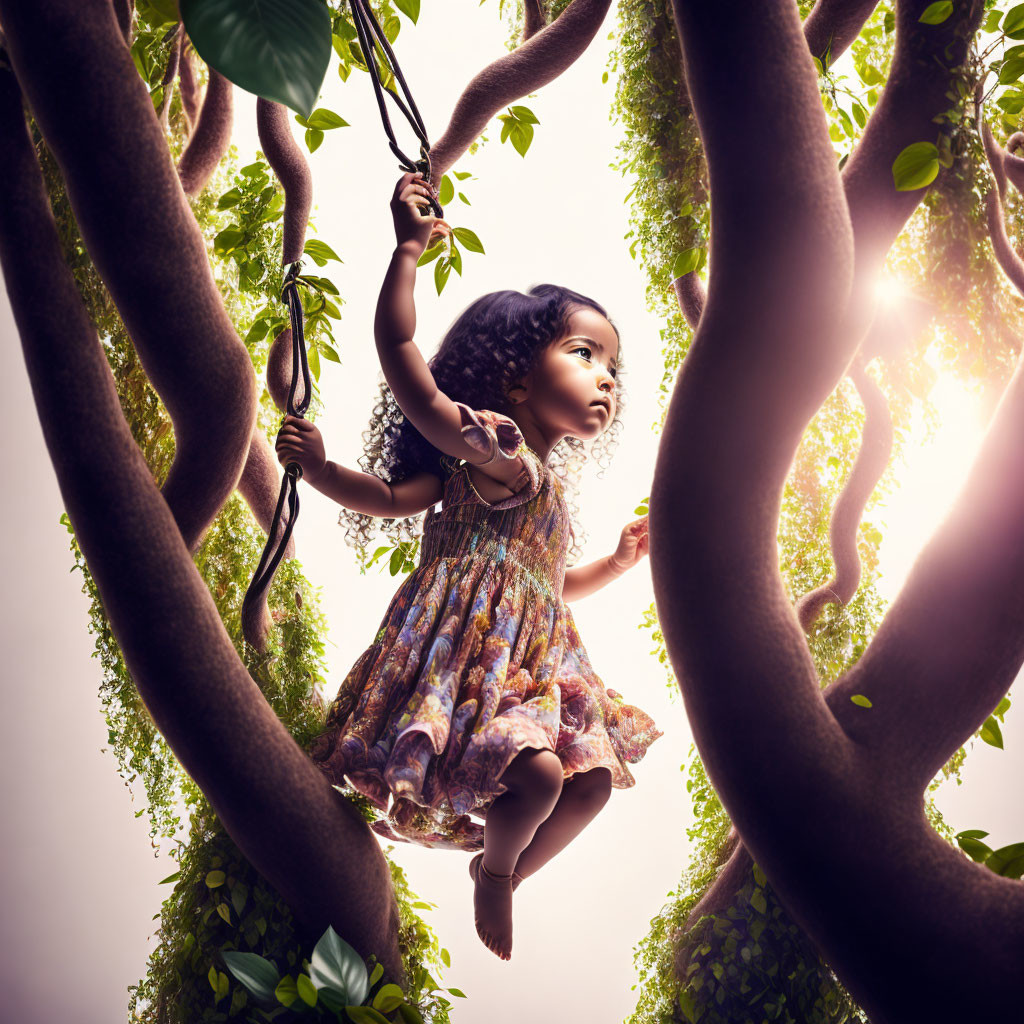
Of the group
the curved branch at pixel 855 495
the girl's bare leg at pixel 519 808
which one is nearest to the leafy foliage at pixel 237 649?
the girl's bare leg at pixel 519 808

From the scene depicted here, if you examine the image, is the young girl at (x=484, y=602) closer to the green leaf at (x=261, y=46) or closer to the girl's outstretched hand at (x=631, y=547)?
the girl's outstretched hand at (x=631, y=547)

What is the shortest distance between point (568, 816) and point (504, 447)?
31cm

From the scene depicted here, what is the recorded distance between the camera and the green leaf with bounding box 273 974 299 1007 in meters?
0.61

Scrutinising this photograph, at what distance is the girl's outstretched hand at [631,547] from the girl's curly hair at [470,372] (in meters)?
0.05

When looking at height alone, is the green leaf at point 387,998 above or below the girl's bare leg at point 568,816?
below

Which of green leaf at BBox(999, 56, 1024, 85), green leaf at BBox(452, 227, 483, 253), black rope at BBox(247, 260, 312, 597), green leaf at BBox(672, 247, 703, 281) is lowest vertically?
black rope at BBox(247, 260, 312, 597)

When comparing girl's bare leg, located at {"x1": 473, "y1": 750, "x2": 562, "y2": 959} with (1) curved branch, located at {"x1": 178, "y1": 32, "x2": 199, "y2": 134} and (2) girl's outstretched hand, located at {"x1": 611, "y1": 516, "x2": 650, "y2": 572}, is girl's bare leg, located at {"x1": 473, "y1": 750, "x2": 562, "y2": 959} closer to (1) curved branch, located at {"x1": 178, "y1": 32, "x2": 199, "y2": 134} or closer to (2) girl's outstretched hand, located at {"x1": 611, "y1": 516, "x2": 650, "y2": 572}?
(2) girl's outstretched hand, located at {"x1": 611, "y1": 516, "x2": 650, "y2": 572}

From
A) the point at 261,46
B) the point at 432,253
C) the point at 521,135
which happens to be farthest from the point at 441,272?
the point at 261,46

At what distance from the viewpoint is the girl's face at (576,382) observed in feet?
2.86

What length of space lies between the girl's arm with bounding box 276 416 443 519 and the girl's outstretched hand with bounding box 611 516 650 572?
20 centimetres

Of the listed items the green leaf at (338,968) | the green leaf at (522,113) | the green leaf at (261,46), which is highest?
the green leaf at (522,113)

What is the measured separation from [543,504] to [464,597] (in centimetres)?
14

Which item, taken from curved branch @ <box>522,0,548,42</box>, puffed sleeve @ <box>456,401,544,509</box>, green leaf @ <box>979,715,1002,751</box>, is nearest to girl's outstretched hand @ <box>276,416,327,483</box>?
puffed sleeve @ <box>456,401,544,509</box>

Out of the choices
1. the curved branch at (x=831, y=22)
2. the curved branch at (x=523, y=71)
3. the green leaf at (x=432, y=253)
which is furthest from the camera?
the green leaf at (x=432, y=253)
